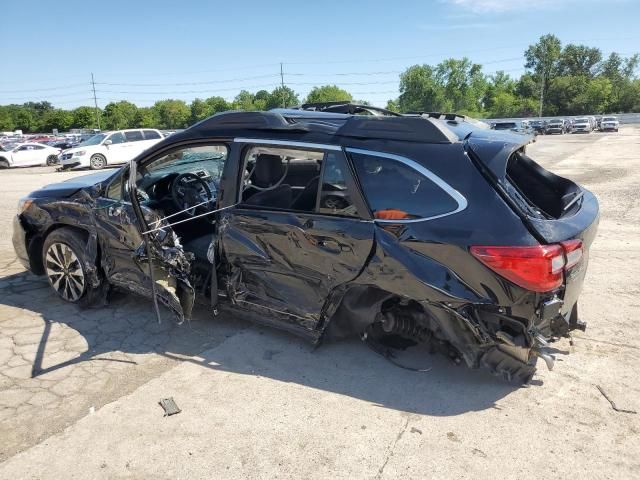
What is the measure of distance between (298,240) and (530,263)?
1510mm

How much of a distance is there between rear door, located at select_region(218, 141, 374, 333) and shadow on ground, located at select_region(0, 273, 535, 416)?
11.7 inches

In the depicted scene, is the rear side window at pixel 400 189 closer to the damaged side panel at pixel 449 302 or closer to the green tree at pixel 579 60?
the damaged side panel at pixel 449 302

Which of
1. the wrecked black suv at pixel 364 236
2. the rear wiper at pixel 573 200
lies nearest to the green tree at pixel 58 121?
the wrecked black suv at pixel 364 236

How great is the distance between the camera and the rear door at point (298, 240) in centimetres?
320

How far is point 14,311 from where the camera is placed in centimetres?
462

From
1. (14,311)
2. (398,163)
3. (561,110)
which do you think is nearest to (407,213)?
(398,163)

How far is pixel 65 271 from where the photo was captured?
4582 millimetres

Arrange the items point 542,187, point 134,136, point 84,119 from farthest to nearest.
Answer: point 84,119 < point 134,136 < point 542,187

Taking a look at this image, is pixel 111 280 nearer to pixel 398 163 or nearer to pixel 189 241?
pixel 189 241

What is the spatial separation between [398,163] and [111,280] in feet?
9.33

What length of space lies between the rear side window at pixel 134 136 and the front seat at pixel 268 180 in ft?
68.4

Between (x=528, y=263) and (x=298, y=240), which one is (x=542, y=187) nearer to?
(x=528, y=263)

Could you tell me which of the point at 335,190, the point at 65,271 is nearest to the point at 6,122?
the point at 65,271

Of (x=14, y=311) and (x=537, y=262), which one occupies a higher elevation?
(x=537, y=262)
